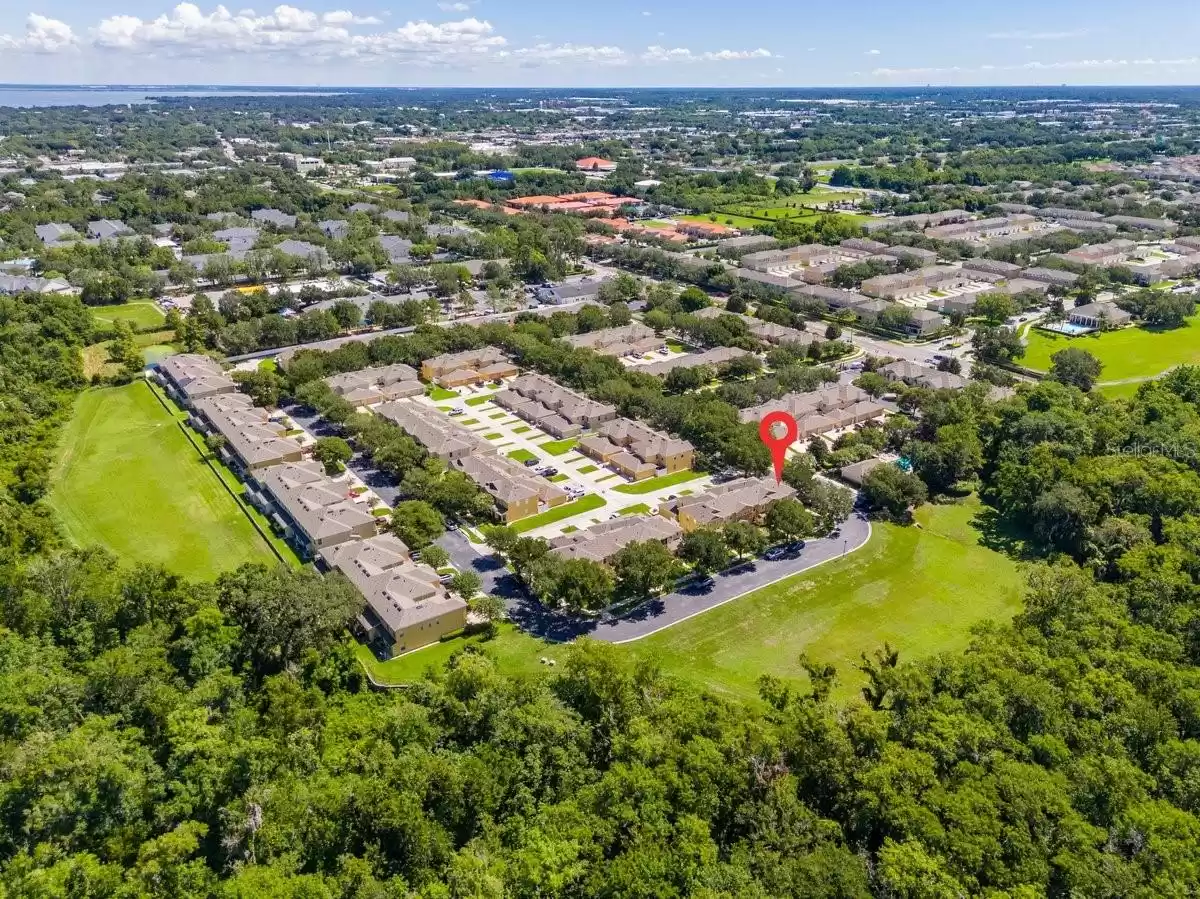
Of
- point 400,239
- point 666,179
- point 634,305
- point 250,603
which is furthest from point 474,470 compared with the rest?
point 666,179

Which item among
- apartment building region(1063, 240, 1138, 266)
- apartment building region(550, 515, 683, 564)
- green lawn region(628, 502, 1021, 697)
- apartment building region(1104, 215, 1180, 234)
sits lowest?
green lawn region(628, 502, 1021, 697)

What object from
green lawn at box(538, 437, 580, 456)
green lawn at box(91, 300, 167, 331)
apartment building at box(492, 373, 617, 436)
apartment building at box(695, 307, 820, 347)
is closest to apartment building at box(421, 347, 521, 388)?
apartment building at box(492, 373, 617, 436)

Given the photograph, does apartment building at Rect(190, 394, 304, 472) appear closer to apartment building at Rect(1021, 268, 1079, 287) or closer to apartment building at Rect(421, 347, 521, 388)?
apartment building at Rect(421, 347, 521, 388)

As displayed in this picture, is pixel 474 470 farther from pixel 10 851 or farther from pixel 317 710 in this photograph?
pixel 10 851

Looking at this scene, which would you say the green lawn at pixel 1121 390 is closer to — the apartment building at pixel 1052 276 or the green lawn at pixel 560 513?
the apartment building at pixel 1052 276

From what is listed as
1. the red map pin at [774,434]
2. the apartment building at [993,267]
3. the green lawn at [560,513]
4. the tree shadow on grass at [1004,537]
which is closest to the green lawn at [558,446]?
the green lawn at [560,513]

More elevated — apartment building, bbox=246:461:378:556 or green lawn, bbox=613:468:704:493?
apartment building, bbox=246:461:378:556
